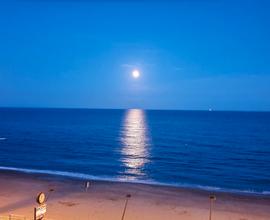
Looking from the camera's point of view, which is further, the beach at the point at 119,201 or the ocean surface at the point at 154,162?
the ocean surface at the point at 154,162

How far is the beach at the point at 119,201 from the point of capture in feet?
105

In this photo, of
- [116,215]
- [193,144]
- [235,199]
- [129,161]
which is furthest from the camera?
[193,144]

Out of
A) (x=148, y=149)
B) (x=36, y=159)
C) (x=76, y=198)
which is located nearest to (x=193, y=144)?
(x=148, y=149)

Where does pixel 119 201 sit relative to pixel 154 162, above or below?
below

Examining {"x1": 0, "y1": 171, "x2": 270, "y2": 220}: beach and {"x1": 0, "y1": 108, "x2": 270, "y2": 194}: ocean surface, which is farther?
{"x1": 0, "y1": 108, "x2": 270, "y2": 194}: ocean surface

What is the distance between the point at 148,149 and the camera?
83.6m

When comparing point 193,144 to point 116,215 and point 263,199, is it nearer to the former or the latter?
point 263,199

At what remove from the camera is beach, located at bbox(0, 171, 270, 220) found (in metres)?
32.1

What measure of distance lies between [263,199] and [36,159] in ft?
143

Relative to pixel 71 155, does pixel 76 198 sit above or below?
below

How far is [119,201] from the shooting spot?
36.5 metres

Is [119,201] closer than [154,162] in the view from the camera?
Yes

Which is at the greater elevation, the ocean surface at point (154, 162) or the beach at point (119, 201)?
the ocean surface at point (154, 162)

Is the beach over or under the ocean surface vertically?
under
